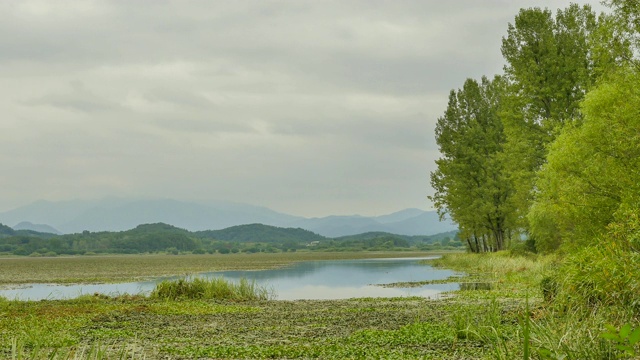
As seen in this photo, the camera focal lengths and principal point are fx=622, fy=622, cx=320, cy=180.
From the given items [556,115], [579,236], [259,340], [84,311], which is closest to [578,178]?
[579,236]

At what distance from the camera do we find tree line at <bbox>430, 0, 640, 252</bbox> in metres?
26.5

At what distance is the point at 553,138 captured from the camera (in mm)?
41375

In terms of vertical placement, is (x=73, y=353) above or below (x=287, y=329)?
above

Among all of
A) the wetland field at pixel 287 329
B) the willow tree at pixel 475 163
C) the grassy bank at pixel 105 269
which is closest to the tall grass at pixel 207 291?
the wetland field at pixel 287 329

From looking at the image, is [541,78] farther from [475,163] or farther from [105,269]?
[105,269]

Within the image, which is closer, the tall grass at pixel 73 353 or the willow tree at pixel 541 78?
the tall grass at pixel 73 353

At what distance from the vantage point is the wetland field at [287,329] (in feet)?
40.3

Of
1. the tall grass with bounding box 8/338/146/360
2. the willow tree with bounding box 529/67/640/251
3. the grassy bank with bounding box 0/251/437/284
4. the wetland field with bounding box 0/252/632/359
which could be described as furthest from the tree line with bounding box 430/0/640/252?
the grassy bank with bounding box 0/251/437/284

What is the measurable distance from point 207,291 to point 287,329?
14851mm

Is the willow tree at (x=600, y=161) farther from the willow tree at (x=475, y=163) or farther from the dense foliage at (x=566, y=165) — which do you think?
the willow tree at (x=475, y=163)

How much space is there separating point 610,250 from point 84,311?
2037 cm

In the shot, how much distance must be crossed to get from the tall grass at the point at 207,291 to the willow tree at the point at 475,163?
29041 millimetres

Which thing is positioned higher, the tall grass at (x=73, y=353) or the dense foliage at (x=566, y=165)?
the dense foliage at (x=566, y=165)

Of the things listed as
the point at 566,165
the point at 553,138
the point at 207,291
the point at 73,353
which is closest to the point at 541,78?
the point at 553,138
